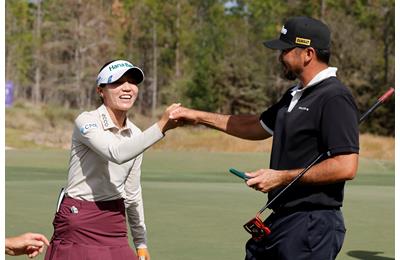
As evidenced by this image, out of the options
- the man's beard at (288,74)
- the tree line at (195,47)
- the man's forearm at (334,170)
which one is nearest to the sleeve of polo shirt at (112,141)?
the man's beard at (288,74)

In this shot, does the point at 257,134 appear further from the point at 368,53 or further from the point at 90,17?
the point at 90,17

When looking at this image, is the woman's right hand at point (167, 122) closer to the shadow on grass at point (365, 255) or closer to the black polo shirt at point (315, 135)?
the black polo shirt at point (315, 135)

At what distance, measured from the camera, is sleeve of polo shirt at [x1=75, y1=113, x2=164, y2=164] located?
5086 millimetres

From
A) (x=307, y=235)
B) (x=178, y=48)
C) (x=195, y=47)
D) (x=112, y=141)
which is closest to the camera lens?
(x=307, y=235)

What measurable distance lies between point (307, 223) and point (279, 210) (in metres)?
0.19

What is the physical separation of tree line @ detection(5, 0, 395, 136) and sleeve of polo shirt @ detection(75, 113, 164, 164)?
4435 cm

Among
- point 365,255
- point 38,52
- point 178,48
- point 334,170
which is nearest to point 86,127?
point 334,170

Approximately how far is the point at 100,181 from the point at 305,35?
143 centimetres

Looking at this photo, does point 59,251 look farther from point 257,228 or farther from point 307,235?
point 307,235

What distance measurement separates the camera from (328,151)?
4.73 meters

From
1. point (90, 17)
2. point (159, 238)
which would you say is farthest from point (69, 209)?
point (90, 17)

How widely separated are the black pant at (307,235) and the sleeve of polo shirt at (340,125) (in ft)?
1.41

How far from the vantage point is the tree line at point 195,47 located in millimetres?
55500

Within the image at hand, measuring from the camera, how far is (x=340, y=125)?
4691 millimetres
